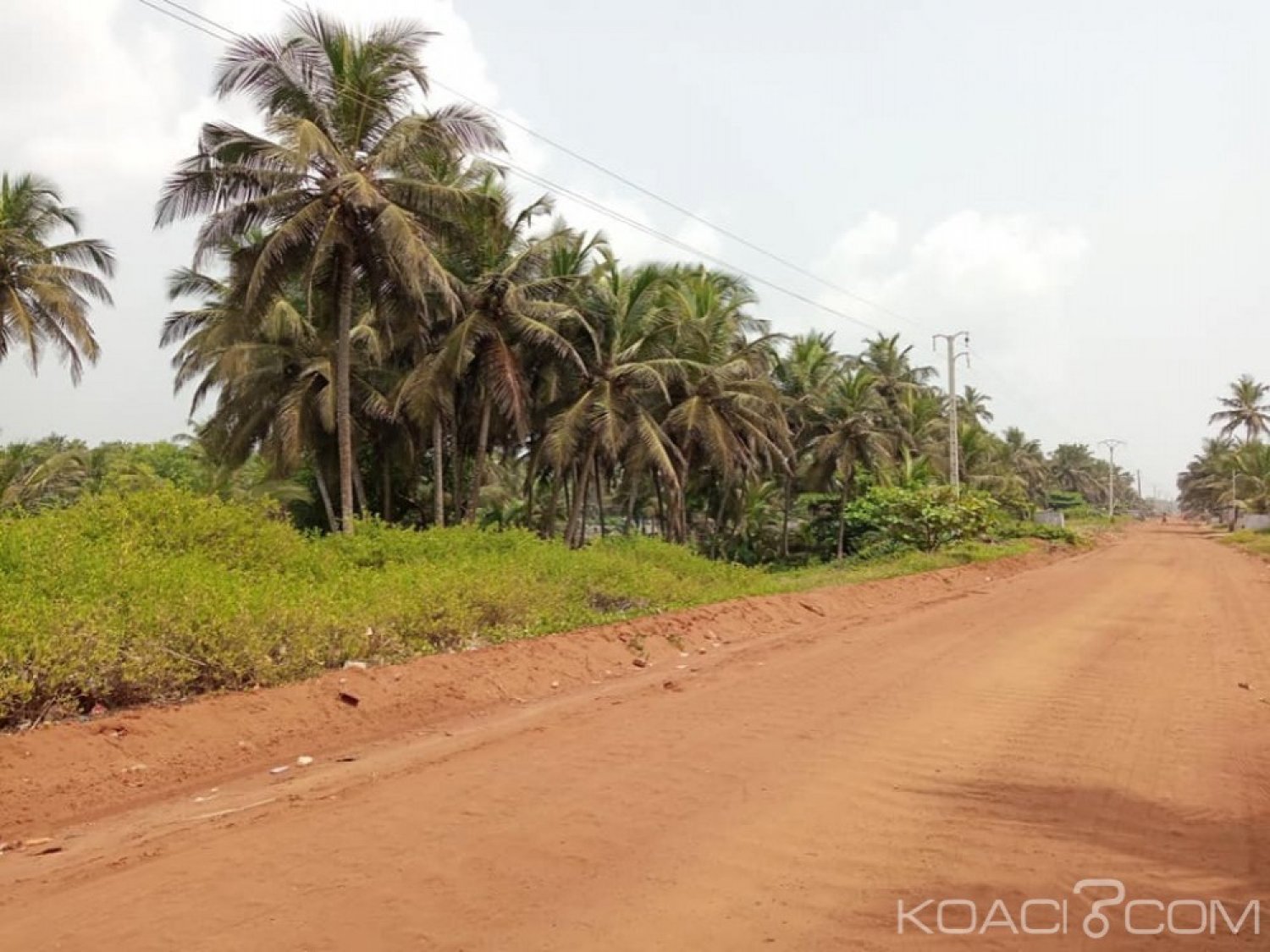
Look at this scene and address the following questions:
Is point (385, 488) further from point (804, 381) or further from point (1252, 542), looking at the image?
point (1252, 542)

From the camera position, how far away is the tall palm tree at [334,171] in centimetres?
1486

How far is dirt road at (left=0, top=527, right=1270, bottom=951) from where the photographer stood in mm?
3490

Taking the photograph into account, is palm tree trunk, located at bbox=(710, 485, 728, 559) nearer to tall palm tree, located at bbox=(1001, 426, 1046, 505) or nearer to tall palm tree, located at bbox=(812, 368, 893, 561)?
tall palm tree, located at bbox=(812, 368, 893, 561)

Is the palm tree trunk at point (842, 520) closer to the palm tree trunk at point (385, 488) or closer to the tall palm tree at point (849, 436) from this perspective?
the tall palm tree at point (849, 436)

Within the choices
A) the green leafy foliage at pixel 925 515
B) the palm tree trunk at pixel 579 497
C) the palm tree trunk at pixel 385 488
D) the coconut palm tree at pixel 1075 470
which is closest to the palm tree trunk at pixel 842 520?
the green leafy foliage at pixel 925 515

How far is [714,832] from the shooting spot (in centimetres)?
446

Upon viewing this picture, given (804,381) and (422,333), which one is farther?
(804,381)

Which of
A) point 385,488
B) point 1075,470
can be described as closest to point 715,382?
point 385,488

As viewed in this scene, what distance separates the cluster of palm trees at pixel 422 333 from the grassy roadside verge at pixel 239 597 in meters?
→ 4.71

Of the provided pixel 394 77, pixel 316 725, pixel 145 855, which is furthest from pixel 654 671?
pixel 394 77

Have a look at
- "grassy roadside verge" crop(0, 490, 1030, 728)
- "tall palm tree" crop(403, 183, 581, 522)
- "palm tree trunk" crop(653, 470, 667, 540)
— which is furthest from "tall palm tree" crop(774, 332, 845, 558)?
"grassy roadside verge" crop(0, 490, 1030, 728)

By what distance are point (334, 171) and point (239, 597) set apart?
10132mm

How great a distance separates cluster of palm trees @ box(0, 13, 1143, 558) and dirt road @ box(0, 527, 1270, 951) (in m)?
10.9

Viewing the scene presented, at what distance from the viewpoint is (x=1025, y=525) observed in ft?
125
